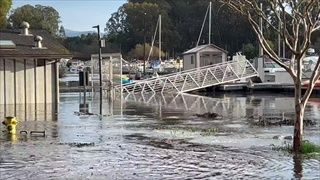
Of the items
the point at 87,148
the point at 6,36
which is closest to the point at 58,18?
the point at 6,36

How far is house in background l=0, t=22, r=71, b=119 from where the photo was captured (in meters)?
29.7

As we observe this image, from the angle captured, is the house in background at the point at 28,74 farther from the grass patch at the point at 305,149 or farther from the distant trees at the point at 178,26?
the distant trees at the point at 178,26

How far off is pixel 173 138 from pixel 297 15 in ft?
16.8

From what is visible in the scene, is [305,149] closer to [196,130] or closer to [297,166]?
[297,166]

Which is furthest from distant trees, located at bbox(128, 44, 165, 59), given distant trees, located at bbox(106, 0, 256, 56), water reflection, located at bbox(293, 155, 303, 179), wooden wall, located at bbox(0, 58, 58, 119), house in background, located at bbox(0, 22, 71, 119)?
water reflection, located at bbox(293, 155, 303, 179)

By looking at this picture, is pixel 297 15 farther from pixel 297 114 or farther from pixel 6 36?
pixel 6 36

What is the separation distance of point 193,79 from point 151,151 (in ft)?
116

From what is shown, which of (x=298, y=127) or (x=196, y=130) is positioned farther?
(x=196, y=130)

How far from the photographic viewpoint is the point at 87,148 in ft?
47.4

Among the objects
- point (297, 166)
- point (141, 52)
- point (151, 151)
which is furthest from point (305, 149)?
point (141, 52)

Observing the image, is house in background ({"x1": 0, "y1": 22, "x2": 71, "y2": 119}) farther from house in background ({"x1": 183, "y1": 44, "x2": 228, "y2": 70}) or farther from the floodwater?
house in background ({"x1": 183, "y1": 44, "x2": 228, "y2": 70})

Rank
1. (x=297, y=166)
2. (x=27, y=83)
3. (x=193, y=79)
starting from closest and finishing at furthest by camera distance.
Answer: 1. (x=297, y=166)
2. (x=27, y=83)
3. (x=193, y=79)

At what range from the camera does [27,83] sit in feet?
100

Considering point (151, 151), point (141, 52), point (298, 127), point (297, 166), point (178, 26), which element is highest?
point (178, 26)
